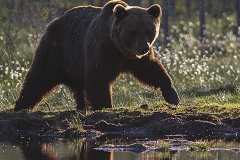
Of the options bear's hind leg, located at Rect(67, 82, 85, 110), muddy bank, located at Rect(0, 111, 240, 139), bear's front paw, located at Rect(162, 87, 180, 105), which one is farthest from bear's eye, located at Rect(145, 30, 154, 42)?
bear's hind leg, located at Rect(67, 82, 85, 110)

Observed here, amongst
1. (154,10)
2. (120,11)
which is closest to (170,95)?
(154,10)

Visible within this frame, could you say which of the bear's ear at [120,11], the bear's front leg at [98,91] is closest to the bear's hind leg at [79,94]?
the bear's front leg at [98,91]

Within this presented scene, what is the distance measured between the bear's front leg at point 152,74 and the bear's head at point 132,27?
197 millimetres

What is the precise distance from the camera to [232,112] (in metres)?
9.43

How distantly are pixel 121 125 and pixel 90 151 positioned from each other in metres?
1.49

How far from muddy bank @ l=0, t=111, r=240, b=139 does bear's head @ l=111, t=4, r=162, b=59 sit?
948 millimetres

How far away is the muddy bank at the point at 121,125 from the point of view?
877 cm

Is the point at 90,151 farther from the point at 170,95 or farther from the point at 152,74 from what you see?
→ the point at 170,95

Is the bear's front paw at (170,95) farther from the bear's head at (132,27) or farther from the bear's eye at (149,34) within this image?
the bear's eye at (149,34)

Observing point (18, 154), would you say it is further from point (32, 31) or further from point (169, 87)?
point (32, 31)

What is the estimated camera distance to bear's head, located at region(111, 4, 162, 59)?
31.0 feet

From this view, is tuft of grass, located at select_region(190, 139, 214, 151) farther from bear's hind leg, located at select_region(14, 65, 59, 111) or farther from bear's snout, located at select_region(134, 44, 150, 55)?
bear's hind leg, located at select_region(14, 65, 59, 111)

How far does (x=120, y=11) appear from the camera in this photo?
952 centimetres

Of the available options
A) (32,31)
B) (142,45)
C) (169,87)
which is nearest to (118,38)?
(142,45)
